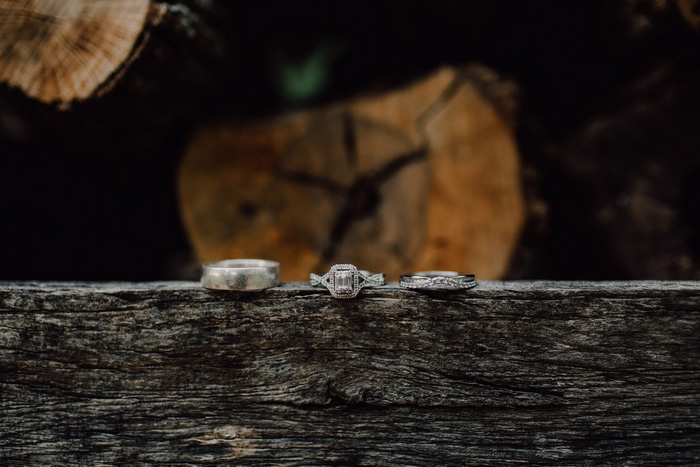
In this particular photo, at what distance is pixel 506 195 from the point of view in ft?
4.07

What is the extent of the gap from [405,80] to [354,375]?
0.99 metres

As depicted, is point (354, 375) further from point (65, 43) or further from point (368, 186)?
point (65, 43)

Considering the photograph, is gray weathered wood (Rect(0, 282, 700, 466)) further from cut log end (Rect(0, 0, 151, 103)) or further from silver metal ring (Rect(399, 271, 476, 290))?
cut log end (Rect(0, 0, 151, 103))

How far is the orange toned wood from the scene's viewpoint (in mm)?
1252

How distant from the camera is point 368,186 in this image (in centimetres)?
134

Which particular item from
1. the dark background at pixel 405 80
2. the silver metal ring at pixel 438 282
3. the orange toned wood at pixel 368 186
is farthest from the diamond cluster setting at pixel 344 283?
the dark background at pixel 405 80

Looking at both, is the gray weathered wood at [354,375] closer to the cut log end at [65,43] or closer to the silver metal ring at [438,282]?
the silver metal ring at [438,282]

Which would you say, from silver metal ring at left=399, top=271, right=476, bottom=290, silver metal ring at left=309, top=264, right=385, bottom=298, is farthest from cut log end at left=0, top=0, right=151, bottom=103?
silver metal ring at left=399, top=271, right=476, bottom=290

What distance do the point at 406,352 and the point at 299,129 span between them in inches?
33.8

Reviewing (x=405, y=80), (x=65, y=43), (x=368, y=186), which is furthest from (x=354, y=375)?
(x=65, y=43)

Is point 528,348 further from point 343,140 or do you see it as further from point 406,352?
point 343,140

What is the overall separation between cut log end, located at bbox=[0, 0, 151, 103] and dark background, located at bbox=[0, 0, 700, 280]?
55 millimetres

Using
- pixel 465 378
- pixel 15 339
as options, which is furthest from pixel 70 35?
pixel 465 378

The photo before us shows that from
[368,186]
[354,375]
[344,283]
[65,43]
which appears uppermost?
[65,43]
